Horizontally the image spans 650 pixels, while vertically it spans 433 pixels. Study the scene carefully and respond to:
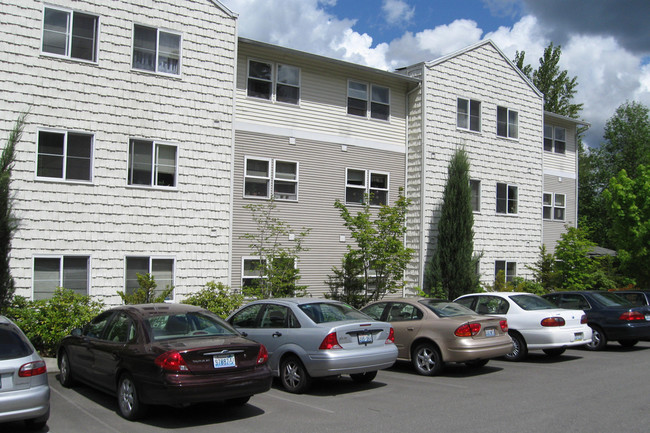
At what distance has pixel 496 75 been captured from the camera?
2406cm

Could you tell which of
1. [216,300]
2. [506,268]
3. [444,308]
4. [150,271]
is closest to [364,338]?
[444,308]

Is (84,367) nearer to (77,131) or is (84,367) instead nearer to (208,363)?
(208,363)

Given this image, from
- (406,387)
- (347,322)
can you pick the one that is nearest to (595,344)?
(406,387)

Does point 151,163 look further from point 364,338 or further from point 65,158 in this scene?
point 364,338

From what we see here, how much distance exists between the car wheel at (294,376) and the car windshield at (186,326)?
4.87 feet

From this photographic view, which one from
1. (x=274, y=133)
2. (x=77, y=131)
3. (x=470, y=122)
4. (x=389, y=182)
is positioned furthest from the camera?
(x=470, y=122)

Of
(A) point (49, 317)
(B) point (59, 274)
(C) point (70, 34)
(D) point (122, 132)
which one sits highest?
(C) point (70, 34)

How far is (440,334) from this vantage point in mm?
11242

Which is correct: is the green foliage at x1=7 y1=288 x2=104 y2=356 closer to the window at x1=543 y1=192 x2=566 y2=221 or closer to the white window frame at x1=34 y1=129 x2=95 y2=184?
the white window frame at x1=34 y1=129 x2=95 y2=184

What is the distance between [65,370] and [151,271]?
5478 mm

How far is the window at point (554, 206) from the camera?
27109 mm

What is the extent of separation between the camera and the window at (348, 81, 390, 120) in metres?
20.2

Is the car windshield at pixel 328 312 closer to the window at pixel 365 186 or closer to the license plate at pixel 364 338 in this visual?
the license plate at pixel 364 338

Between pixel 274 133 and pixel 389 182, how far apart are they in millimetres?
4758
